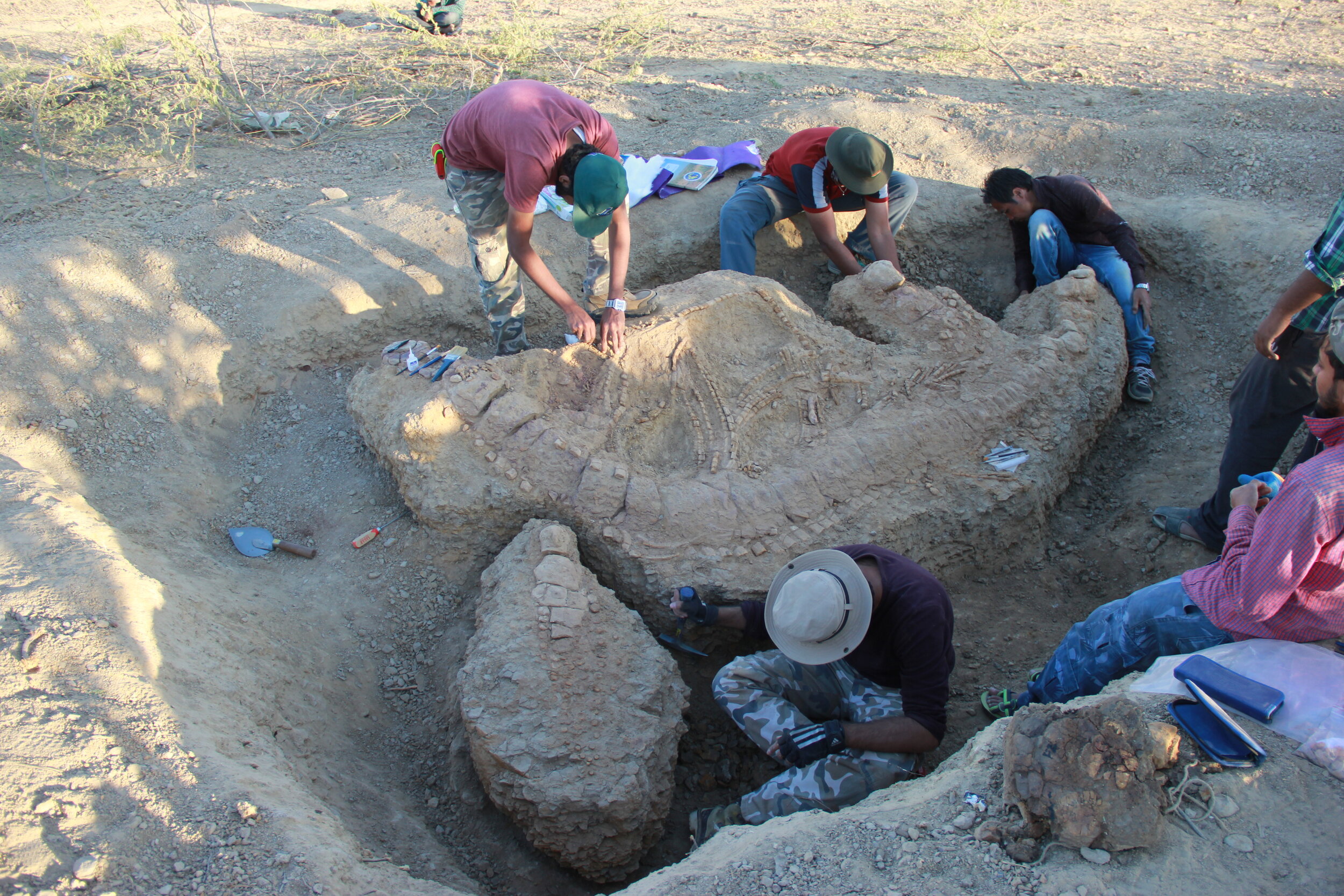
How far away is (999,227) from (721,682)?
133 inches


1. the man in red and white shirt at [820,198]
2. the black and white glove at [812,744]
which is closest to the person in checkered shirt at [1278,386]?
the black and white glove at [812,744]

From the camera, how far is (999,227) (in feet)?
14.8

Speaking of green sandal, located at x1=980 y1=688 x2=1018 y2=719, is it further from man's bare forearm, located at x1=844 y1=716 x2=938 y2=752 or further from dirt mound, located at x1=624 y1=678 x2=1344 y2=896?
dirt mound, located at x1=624 y1=678 x2=1344 y2=896

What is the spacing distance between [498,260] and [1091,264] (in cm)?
303

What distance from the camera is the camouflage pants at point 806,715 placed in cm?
224

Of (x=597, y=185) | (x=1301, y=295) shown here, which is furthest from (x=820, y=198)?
(x=1301, y=295)

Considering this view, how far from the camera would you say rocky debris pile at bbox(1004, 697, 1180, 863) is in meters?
1.56

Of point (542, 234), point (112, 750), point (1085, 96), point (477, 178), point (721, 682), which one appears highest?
point (1085, 96)

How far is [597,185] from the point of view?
8.82 ft

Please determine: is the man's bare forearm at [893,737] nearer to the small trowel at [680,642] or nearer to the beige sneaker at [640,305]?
the small trowel at [680,642]

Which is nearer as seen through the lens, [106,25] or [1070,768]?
[1070,768]

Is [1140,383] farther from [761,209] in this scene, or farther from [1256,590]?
[1256,590]

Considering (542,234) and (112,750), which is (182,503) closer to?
(112,750)

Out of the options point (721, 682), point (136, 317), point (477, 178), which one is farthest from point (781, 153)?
point (136, 317)
